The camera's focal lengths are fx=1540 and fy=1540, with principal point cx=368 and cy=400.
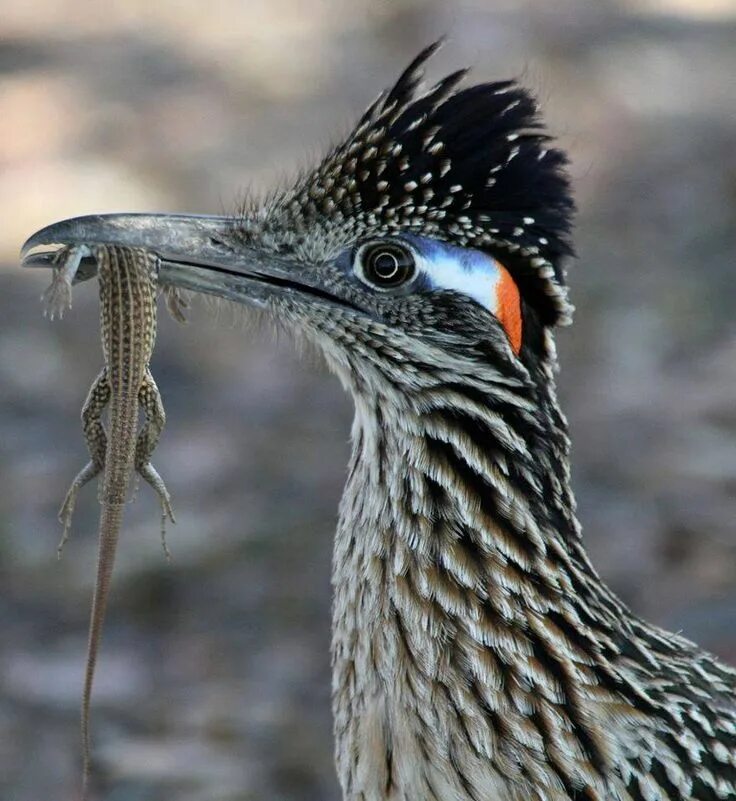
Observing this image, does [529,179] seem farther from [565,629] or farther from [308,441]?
[308,441]

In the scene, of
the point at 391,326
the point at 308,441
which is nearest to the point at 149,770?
the point at 308,441

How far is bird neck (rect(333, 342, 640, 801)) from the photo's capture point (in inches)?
162

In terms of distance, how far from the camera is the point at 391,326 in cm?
421

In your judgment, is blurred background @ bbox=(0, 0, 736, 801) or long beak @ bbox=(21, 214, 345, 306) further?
blurred background @ bbox=(0, 0, 736, 801)

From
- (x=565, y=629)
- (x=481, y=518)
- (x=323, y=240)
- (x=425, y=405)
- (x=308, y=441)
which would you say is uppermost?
(x=308, y=441)

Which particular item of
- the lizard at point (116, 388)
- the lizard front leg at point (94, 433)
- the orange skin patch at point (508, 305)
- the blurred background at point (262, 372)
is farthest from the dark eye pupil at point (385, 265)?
the lizard front leg at point (94, 433)

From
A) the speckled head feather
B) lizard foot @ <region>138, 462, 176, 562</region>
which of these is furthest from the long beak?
lizard foot @ <region>138, 462, 176, 562</region>

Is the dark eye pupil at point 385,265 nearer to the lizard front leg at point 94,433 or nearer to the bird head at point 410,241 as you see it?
the bird head at point 410,241

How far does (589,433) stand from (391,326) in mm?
4401

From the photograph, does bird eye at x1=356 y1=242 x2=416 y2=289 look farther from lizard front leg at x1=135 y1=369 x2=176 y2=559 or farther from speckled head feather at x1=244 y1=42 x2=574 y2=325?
lizard front leg at x1=135 y1=369 x2=176 y2=559

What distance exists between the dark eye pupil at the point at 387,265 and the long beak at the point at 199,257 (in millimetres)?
127

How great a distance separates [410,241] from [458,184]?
200mm

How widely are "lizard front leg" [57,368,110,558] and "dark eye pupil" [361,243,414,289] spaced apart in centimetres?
81

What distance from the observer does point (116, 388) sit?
170 inches
